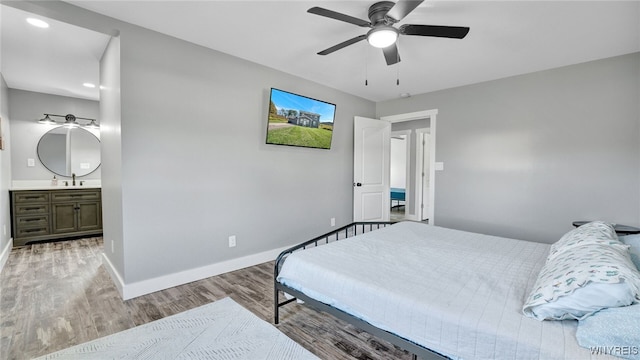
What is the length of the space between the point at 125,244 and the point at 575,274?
10.2 ft

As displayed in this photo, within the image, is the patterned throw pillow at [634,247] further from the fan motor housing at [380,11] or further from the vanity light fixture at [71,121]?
→ the vanity light fixture at [71,121]

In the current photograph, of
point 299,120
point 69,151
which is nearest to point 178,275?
point 299,120

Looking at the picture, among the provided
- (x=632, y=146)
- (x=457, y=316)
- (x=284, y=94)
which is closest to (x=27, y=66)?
(x=284, y=94)

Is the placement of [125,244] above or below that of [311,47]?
below

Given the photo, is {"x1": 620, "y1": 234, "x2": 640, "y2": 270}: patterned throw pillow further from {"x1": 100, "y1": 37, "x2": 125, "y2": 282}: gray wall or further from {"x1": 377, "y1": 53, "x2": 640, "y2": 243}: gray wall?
{"x1": 100, "y1": 37, "x2": 125, "y2": 282}: gray wall

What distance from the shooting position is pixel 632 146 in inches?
116

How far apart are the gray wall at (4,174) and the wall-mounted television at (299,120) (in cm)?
340

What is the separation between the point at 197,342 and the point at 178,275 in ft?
3.62

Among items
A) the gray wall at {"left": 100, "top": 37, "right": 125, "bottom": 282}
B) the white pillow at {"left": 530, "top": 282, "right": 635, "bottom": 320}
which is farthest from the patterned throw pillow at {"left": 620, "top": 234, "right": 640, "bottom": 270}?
the gray wall at {"left": 100, "top": 37, "right": 125, "bottom": 282}

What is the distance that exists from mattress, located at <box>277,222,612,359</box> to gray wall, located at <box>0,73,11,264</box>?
3.92 m

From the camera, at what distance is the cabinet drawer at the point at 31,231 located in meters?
4.12

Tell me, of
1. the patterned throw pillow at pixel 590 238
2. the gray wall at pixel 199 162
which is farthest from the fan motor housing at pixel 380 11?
the patterned throw pillow at pixel 590 238

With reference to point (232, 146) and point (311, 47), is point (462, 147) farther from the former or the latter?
point (232, 146)

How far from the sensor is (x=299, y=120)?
3.73 meters
